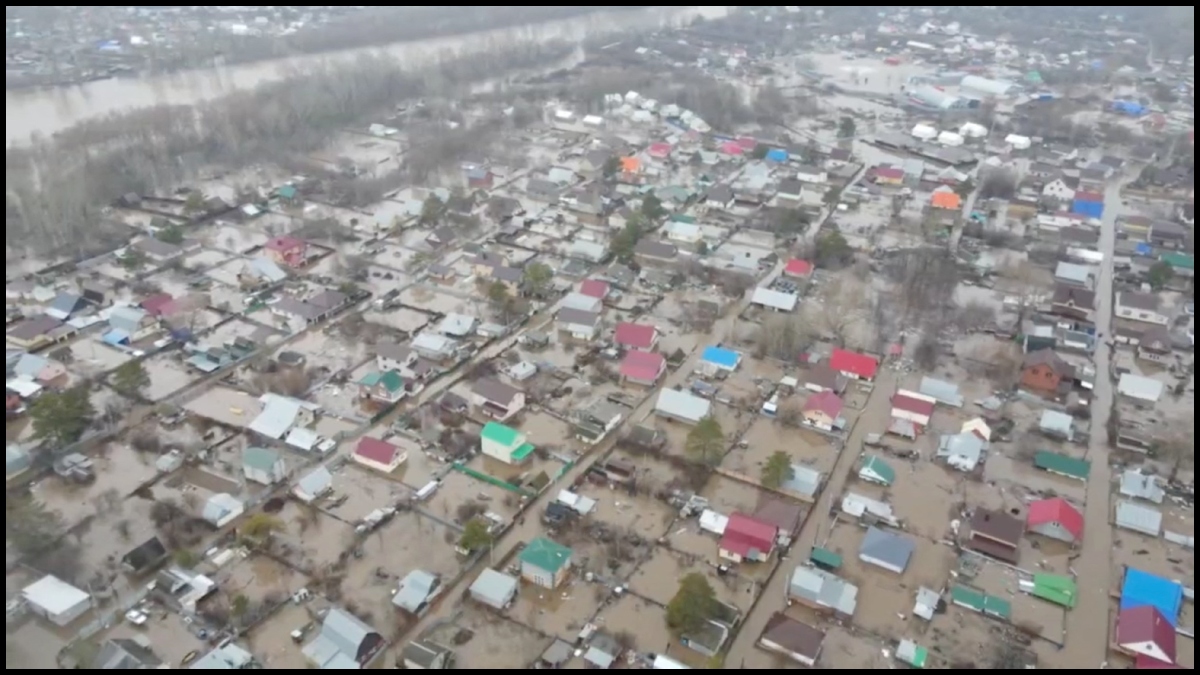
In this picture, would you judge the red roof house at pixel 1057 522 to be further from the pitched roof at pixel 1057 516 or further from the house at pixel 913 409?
the house at pixel 913 409

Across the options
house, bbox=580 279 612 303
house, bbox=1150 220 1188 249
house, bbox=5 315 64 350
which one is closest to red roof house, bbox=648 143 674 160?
house, bbox=580 279 612 303

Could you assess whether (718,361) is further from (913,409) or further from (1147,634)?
(1147,634)

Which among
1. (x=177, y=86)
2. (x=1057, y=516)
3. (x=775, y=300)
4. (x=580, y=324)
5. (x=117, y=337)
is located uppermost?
(x=177, y=86)

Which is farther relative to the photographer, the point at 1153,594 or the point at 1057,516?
the point at 1057,516

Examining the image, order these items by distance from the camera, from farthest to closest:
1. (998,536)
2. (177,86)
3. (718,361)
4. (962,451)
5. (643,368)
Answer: (177,86)
(718,361)
(643,368)
(962,451)
(998,536)

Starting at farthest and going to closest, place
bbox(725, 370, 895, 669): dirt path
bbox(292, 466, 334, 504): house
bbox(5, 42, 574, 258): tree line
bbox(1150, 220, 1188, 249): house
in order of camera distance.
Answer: bbox(1150, 220, 1188, 249): house, bbox(5, 42, 574, 258): tree line, bbox(292, 466, 334, 504): house, bbox(725, 370, 895, 669): dirt path

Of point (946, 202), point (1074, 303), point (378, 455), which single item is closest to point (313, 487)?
point (378, 455)

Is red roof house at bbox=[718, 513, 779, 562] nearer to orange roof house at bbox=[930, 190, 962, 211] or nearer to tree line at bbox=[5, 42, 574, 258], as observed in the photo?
orange roof house at bbox=[930, 190, 962, 211]

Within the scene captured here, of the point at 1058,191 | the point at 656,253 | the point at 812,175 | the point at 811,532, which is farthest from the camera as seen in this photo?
the point at 812,175

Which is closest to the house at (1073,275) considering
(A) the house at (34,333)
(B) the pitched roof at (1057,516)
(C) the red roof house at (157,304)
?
(B) the pitched roof at (1057,516)
